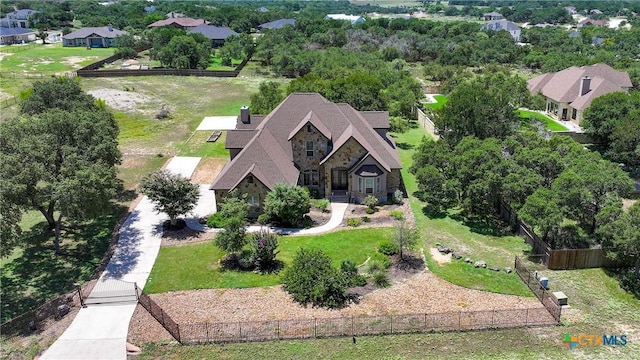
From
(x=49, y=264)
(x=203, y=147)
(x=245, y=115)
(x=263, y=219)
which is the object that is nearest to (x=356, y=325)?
(x=263, y=219)

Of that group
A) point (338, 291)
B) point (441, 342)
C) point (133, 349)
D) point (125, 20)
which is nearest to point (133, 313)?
point (133, 349)

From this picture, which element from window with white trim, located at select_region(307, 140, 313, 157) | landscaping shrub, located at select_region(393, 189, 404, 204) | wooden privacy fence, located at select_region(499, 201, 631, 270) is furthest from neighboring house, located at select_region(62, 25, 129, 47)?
wooden privacy fence, located at select_region(499, 201, 631, 270)

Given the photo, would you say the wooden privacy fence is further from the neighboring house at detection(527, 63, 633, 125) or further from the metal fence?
the neighboring house at detection(527, 63, 633, 125)

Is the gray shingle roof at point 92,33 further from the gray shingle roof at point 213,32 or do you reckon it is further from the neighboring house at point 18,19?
the neighboring house at point 18,19

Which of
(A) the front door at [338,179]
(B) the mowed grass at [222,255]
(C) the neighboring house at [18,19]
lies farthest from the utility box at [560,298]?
(C) the neighboring house at [18,19]

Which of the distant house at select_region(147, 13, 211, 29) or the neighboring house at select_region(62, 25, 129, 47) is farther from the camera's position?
the distant house at select_region(147, 13, 211, 29)
